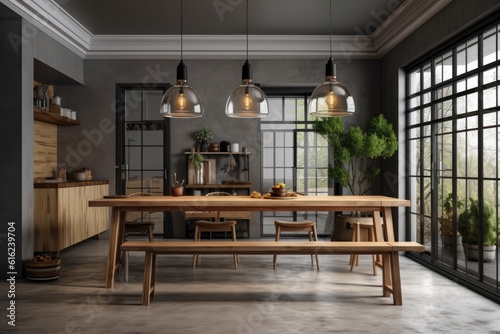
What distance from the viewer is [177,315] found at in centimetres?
402

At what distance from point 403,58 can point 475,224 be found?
2.97 meters

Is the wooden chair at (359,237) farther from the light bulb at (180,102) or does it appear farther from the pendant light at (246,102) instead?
the light bulb at (180,102)

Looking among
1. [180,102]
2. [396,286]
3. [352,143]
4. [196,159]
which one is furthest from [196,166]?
[396,286]

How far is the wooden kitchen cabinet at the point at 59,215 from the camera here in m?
6.25

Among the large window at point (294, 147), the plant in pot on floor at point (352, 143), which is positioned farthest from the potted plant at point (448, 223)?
the large window at point (294, 147)

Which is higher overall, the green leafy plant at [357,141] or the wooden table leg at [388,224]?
the green leafy plant at [357,141]

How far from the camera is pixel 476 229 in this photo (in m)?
4.99

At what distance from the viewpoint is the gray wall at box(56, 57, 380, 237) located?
8289mm

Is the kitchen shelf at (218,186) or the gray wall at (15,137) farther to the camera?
the kitchen shelf at (218,186)

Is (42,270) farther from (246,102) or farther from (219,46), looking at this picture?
(219,46)

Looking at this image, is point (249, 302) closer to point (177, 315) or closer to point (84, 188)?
point (177, 315)

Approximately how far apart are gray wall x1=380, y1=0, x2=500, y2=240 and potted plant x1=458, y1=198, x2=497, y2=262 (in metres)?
1.73

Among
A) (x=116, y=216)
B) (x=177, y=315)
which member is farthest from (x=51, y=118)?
(x=177, y=315)

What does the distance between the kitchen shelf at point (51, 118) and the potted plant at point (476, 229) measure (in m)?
5.56
